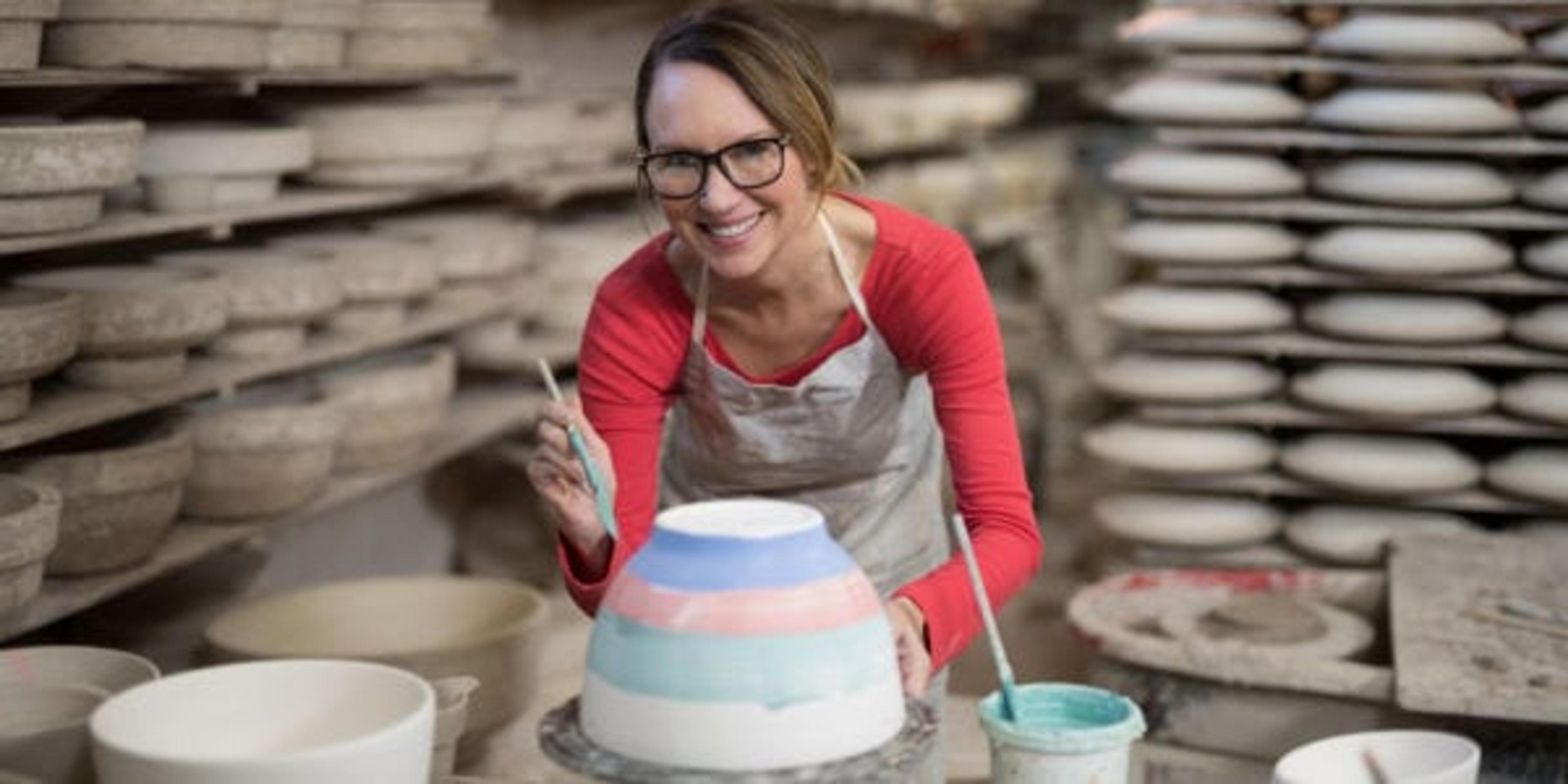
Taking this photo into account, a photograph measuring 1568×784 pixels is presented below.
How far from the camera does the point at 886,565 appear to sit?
2.54 meters

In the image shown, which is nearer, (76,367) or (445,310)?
(76,367)

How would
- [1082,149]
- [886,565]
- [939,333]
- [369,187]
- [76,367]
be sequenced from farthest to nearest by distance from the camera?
[1082,149]
[369,187]
[76,367]
[886,565]
[939,333]

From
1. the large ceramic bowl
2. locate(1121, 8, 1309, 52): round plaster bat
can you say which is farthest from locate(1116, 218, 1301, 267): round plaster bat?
the large ceramic bowl

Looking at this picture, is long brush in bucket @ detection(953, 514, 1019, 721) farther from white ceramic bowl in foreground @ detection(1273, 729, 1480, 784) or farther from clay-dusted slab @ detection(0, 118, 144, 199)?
clay-dusted slab @ detection(0, 118, 144, 199)

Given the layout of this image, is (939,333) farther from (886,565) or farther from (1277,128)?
(1277,128)

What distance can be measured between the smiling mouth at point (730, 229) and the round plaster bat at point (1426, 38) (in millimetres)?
2285

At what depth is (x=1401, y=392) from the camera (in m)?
3.82

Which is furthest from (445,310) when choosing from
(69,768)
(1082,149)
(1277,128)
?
(1082,149)

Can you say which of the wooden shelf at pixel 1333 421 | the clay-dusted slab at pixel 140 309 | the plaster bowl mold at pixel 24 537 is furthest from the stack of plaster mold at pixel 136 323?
the wooden shelf at pixel 1333 421

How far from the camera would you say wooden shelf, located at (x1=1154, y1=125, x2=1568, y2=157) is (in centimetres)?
380

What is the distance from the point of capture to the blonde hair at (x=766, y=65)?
6.28ft

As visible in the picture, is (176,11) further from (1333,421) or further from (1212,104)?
(1333,421)

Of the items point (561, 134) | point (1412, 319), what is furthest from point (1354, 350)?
point (561, 134)

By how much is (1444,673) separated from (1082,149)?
6.20 m
